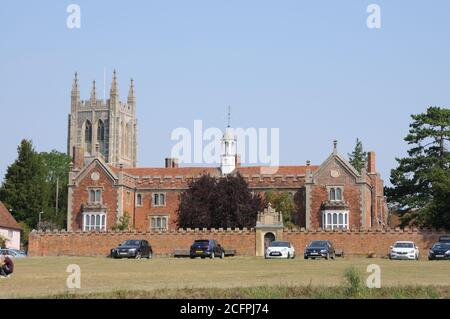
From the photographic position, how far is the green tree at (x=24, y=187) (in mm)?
108750

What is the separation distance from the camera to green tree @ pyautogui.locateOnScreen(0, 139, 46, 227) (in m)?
109

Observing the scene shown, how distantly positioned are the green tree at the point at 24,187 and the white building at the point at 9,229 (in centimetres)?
980

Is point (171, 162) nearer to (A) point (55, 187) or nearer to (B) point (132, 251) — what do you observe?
(A) point (55, 187)

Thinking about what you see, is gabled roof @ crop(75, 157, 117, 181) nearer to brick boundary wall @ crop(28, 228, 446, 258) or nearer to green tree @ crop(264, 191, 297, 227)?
brick boundary wall @ crop(28, 228, 446, 258)

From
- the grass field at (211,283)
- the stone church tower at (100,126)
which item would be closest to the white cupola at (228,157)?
the stone church tower at (100,126)

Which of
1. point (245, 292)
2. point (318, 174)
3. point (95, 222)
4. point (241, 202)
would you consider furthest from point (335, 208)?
point (245, 292)

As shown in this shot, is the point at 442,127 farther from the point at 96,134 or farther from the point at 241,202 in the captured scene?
Answer: the point at 96,134

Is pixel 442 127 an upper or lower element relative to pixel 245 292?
upper

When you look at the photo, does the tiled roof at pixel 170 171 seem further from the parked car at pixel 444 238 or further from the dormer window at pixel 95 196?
the parked car at pixel 444 238

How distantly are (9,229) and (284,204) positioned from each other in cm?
2901

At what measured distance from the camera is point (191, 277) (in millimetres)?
35125

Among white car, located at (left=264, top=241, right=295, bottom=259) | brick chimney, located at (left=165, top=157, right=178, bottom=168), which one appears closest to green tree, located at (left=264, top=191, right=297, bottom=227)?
brick chimney, located at (left=165, top=157, right=178, bottom=168)
